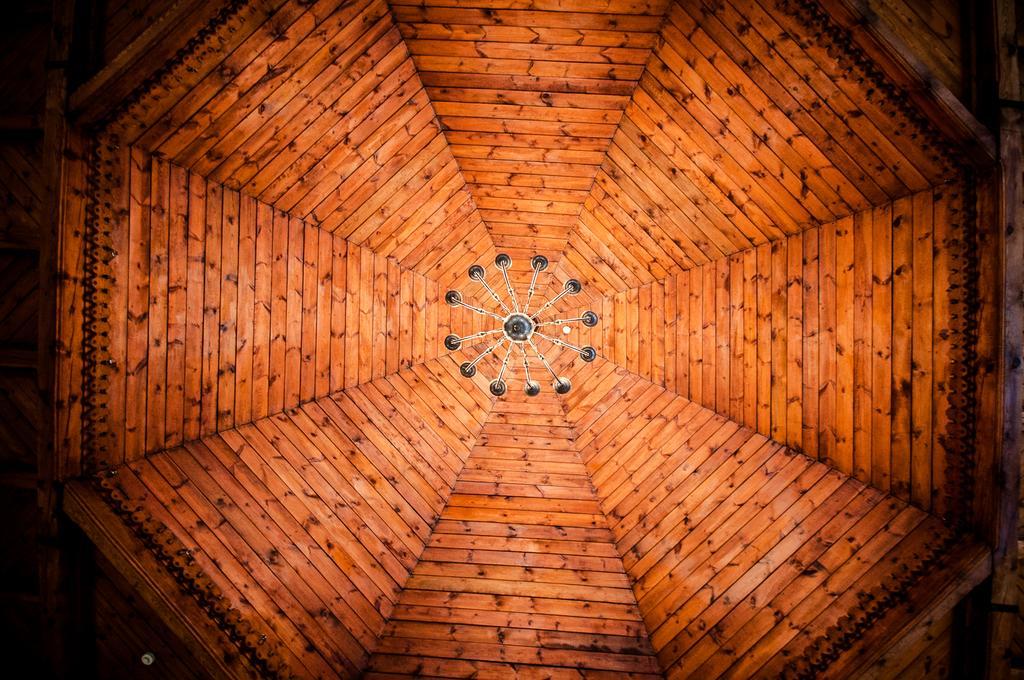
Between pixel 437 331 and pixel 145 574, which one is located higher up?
pixel 437 331

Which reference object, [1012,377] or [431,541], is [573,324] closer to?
[431,541]

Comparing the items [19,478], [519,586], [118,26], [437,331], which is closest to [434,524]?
[519,586]

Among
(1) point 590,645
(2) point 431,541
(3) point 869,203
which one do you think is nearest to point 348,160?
(2) point 431,541

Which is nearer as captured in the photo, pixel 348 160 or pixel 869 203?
pixel 869 203

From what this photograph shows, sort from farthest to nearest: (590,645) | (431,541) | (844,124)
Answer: (431,541) < (590,645) < (844,124)

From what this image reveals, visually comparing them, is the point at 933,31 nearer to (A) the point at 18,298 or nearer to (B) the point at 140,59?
(B) the point at 140,59

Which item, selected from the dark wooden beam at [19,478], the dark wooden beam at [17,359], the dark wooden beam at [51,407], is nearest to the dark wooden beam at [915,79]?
the dark wooden beam at [51,407]

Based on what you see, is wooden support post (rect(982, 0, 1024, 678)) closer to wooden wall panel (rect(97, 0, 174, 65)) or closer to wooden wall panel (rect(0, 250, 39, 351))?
wooden wall panel (rect(97, 0, 174, 65))
